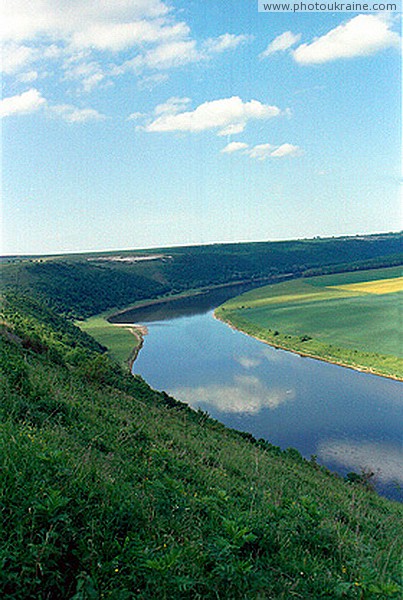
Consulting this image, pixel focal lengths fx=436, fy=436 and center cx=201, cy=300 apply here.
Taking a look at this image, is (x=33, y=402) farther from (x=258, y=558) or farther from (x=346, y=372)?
(x=346, y=372)

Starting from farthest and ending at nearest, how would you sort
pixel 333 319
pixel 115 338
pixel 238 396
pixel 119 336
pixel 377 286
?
pixel 377 286 → pixel 333 319 → pixel 119 336 → pixel 115 338 → pixel 238 396

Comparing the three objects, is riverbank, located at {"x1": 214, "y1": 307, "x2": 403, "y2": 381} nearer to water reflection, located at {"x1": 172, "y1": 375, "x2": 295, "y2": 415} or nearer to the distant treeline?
water reflection, located at {"x1": 172, "y1": 375, "x2": 295, "y2": 415}

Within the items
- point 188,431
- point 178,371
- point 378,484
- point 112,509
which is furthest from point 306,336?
point 112,509

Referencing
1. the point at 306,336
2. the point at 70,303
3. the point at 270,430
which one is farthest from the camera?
the point at 70,303

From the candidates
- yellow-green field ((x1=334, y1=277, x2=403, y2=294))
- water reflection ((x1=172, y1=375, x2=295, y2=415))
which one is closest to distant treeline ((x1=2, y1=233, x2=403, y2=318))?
yellow-green field ((x1=334, y1=277, x2=403, y2=294))

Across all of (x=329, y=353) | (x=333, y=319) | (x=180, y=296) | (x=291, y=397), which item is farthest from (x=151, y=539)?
(x=180, y=296)

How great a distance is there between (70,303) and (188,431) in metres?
65.7

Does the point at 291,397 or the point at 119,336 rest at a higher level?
the point at 119,336

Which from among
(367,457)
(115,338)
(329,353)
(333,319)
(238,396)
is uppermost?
(333,319)

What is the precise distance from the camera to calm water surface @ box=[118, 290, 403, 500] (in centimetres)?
2175

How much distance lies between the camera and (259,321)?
5684cm

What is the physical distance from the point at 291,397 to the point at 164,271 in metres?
89.1

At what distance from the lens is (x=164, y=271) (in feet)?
381

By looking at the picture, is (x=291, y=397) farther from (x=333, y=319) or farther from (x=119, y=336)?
(x=119, y=336)
